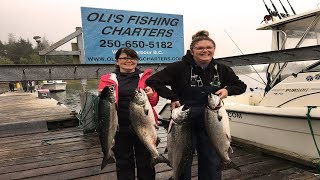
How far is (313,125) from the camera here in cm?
482

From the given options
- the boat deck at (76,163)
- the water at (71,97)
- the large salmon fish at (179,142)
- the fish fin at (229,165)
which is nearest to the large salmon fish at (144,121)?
the large salmon fish at (179,142)

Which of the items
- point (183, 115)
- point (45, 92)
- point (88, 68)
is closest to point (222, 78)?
point (183, 115)

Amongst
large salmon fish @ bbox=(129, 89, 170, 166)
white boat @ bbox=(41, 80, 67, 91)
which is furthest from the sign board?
white boat @ bbox=(41, 80, 67, 91)

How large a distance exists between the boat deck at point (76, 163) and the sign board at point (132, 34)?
206 cm

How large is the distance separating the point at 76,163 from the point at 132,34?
11.1 ft

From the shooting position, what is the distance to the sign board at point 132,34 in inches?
276

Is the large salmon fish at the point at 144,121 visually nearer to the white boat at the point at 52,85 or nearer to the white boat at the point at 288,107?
the white boat at the point at 288,107

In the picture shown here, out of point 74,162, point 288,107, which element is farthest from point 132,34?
point 288,107

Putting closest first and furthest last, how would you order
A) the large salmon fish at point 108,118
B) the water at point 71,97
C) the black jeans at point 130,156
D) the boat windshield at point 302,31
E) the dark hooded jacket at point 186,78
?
1. the large salmon fish at point 108,118
2. the dark hooded jacket at point 186,78
3. the black jeans at point 130,156
4. the boat windshield at point 302,31
5. the water at point 71,97

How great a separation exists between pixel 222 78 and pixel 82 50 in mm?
4440

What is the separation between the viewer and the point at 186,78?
131 inches

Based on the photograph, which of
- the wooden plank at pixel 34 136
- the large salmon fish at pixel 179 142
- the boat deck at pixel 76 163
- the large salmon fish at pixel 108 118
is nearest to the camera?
the large salmon fish at pixel 179 142

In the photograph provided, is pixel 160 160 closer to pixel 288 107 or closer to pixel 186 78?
pixel 186 78

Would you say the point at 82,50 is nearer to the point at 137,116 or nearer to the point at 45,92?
the point at 137,116
